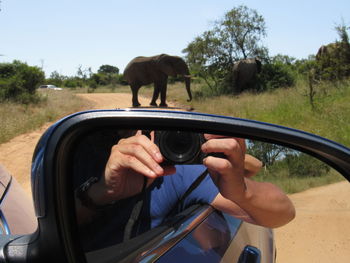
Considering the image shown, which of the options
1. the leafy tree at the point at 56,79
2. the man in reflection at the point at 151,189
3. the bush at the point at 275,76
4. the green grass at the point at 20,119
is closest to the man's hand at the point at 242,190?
the man in reflection at the point at 151,189

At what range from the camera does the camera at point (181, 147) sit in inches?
36.6

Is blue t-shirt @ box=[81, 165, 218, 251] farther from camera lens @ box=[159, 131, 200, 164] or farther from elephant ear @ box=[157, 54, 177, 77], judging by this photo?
elephant ear @ box=[157, 54, 177, 77]

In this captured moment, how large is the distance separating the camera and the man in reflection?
15 millimetres

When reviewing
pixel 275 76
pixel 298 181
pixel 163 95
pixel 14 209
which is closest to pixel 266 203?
pixel 298 181

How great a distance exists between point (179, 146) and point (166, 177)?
0.15m

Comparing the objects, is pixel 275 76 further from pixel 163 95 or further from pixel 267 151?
pixel 267 151

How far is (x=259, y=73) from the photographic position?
Result: 26.5 m

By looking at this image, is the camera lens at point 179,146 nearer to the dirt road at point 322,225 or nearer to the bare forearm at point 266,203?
the bare forearm at point 266,203

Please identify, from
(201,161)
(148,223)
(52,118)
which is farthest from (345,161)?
(52,118)

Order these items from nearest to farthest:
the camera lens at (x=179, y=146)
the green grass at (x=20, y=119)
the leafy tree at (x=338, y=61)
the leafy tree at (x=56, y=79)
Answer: the camera lens at (x=179, y=146) < the green grass at (x=20, y=119) < the leafy tree at (x=338, y=61) < the leafy tree at (x=56, y=79)

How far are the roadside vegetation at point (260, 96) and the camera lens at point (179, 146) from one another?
19 cm

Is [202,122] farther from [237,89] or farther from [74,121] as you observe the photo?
[237,89]

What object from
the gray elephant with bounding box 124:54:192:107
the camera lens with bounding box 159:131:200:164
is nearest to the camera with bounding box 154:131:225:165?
the camera lens with bounding box 159:131:200:164

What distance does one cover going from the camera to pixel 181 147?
3.09ft
